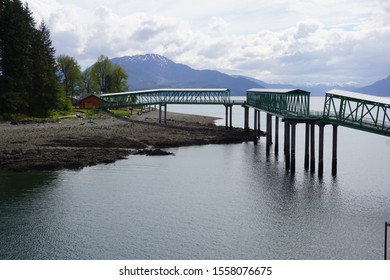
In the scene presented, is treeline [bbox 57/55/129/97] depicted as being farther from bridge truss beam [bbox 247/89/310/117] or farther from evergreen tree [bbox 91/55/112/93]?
bridge truss beam [bbox 247/89/310/117]

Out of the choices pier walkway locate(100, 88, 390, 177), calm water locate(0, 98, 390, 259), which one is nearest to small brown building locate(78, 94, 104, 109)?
pier walkway locate(100, 88, 390, 177)

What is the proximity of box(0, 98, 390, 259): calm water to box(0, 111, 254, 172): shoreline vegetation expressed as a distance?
9.56 ft

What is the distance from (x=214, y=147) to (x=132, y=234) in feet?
156

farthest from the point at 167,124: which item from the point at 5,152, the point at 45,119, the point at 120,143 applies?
the point at 5,152

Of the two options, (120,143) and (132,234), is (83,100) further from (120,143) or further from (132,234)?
(132,234)

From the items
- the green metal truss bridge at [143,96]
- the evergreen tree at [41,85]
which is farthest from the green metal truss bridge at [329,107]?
the evergreen tree at [41,85]

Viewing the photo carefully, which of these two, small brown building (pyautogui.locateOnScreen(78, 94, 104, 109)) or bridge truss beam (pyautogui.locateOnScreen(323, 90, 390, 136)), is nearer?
bridge truss beam (pyautogui.locateOnScreen(323, 90, 390, 136))

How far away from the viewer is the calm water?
102 ft

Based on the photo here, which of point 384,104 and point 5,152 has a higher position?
point 384,104

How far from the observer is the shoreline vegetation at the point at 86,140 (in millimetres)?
56688

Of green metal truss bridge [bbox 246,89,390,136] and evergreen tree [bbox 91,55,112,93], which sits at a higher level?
evergreen tree [bbox 91,55,112,93]

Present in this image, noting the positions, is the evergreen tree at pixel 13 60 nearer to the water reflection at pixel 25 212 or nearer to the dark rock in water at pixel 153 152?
the dark rock in water at pixel 153 152

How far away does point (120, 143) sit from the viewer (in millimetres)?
72562

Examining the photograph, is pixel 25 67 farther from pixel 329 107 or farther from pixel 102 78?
pixel 102 78
